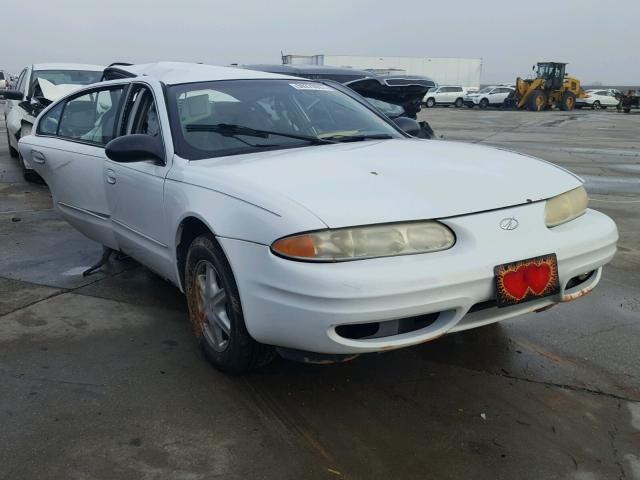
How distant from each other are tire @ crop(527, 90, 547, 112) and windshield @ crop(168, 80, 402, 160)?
37.5 m

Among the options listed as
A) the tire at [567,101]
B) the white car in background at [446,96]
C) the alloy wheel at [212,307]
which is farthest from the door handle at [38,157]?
the white car in background at [446,96]

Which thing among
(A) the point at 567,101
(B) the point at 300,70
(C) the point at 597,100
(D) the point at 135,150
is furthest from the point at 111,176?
(C) the point at 597,100

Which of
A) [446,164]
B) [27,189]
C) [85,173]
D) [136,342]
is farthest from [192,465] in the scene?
[27,189]

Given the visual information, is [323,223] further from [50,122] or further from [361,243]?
[50,122]

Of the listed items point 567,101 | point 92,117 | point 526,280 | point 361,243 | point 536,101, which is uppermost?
point 92,117

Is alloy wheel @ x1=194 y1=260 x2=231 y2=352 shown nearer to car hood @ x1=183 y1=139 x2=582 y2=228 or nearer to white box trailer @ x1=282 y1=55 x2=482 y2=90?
car hood @ x1=183 y1=139 x2=582 y2=228

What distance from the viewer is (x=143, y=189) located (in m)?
3.58

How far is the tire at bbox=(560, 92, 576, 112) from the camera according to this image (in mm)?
40031

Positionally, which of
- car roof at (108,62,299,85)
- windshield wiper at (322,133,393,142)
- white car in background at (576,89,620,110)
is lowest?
white car in background at (576,89,620,110)

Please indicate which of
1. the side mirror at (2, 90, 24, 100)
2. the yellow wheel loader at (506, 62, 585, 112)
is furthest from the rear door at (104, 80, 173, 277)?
Answer: the yellow wheel loader at (506, 62, 585, 112)

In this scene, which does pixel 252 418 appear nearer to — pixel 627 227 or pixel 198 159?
pixel 198 159

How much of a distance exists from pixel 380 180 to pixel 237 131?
1.10 metres

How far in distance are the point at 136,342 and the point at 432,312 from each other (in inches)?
72.6

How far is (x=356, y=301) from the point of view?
237cm
